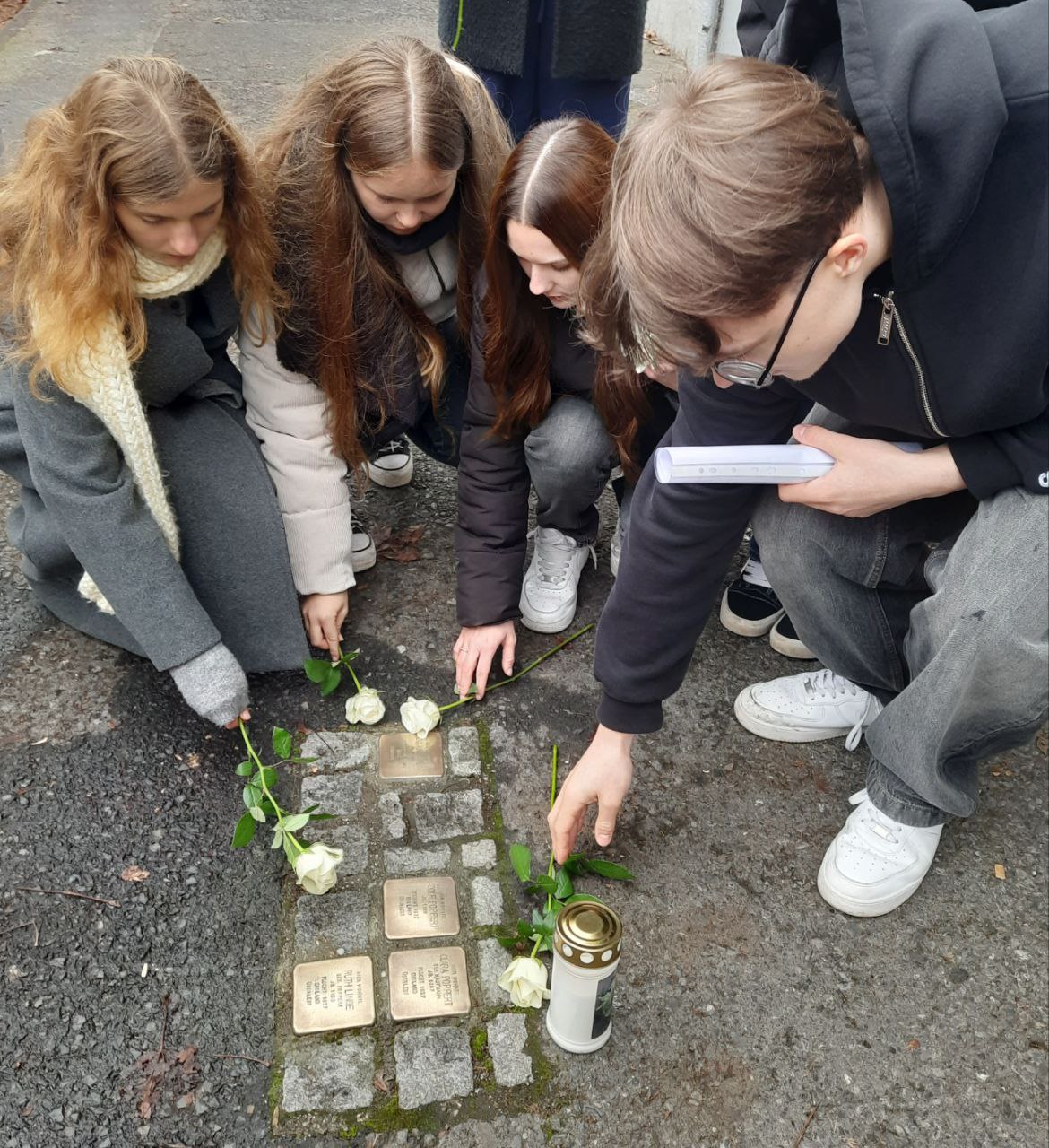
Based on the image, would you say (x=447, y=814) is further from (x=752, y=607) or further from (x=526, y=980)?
Answer: (x=752, y=607)

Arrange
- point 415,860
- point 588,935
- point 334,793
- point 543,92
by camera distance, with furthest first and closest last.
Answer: point 543,92 → point 334,793 → point 415,860 → point 588,935

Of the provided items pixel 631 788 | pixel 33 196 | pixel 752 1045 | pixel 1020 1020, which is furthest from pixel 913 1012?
pixel 33 196

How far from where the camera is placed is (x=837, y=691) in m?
2.31

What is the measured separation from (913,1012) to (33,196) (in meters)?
2.17

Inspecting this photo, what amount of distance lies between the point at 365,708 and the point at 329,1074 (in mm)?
777

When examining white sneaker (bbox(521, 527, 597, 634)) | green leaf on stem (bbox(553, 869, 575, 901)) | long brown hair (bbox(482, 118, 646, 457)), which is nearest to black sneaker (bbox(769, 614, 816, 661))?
white sneaker (bbox(521, 527, 597, 634))

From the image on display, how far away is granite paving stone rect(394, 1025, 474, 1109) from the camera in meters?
1.64

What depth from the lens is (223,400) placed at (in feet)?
7.79

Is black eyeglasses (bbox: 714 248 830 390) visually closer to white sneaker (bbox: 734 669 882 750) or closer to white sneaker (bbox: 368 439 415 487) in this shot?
white sneaker (bbox: 734 669 882 750)

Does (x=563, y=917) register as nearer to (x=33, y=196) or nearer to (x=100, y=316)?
(x=100, y=316)

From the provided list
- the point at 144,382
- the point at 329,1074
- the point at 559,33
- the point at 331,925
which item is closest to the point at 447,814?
the point at 331,925

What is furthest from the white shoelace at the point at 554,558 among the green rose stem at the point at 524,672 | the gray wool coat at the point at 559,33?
the gray wool coat at the point at 559,33

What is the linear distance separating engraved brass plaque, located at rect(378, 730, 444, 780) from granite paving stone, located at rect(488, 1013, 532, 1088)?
1.86 feet

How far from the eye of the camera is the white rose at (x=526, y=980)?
1.66 meters
